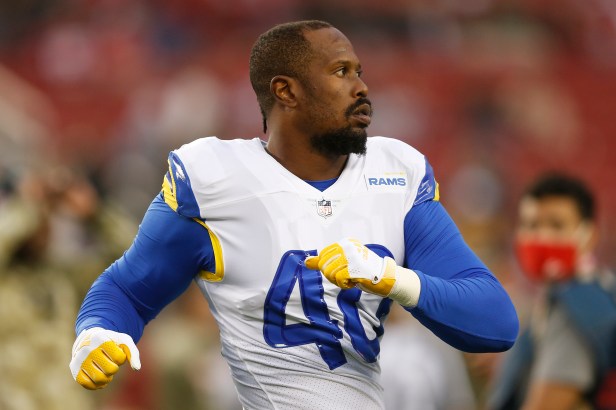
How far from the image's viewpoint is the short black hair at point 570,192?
5531 mm

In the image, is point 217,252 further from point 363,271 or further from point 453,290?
point 453,290

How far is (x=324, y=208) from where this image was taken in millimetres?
3453

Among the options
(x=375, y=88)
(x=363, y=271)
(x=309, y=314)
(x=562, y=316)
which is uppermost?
(x=363, y=271)

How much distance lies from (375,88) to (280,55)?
13.1 meters

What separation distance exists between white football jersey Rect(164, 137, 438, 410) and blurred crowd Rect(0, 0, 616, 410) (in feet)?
24.2

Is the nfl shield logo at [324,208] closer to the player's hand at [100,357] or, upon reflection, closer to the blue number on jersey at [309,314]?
the blue number on jersey at [309,314]

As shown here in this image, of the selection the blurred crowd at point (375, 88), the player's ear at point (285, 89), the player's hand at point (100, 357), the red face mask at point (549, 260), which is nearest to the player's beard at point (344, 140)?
the player's ear at point (285, 89)

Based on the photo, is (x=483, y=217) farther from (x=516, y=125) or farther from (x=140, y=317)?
(x=140, y=317)

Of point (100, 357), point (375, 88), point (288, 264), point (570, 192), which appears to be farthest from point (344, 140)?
point (375, 88)

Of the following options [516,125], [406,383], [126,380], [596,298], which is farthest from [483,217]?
[596,298]

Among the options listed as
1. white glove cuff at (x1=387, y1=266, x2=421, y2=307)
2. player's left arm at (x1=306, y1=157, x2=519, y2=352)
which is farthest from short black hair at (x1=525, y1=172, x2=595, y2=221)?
white glove cuff at (x1=387, y1=266, x2=421, y2=307)

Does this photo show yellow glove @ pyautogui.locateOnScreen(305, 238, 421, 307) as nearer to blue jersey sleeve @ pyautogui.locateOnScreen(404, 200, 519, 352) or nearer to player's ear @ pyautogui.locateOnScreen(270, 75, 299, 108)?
blue jersey sleeve @ pyautogui.locateOnScreen(404, 200, 519, 352)

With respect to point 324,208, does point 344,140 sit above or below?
above

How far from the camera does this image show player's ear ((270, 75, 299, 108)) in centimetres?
356
